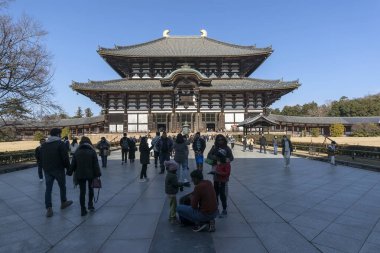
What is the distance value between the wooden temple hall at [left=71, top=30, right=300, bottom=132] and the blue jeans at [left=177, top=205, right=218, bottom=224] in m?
33.9

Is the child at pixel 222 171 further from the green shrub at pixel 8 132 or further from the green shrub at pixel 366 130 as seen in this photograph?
the green shrub at pixel 366 130

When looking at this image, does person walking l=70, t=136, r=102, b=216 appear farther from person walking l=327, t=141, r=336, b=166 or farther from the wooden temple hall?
the wooden temple hall

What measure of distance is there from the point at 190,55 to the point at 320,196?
36210mm

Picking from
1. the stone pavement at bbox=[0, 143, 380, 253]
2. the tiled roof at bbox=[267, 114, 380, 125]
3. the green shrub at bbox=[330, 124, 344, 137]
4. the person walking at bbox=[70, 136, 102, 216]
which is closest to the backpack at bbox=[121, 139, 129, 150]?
the stone pavement at bbox=[0, 143, 380, 253]

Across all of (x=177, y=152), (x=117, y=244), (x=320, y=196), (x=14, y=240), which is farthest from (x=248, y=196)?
(x=14, y=240)

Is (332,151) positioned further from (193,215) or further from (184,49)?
(184,49)

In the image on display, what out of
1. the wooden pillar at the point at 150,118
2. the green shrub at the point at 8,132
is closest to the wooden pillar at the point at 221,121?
the wooden pillar at the point at 150,118

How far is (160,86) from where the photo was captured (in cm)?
4059

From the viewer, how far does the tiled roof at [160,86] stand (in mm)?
38938

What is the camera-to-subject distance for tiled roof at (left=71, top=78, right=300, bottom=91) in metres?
38.9

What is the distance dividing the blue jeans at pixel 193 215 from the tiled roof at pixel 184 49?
126 ft

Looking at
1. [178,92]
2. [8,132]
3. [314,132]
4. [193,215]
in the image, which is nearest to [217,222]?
[193,215]

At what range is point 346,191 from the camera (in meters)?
8.59

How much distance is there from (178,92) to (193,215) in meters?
36.5
